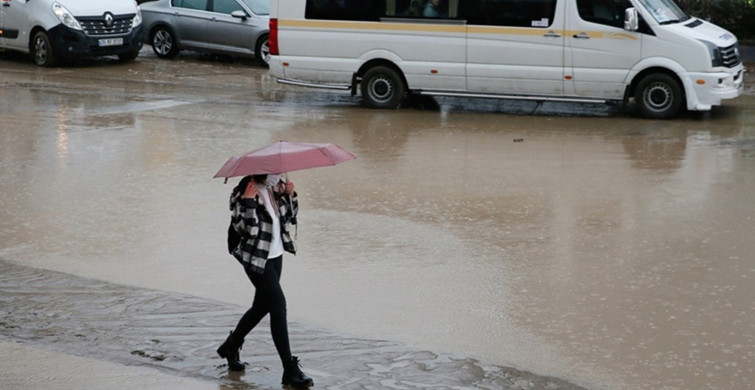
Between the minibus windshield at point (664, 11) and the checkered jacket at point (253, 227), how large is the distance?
10.2 metres

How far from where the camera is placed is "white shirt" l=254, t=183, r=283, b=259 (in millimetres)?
6496

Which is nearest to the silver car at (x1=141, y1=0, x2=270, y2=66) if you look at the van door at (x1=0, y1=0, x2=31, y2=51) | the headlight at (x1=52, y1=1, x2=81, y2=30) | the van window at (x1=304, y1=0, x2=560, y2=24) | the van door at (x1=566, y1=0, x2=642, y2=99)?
the headlight at (x1=52, y1=1, x2=81, y2=30)

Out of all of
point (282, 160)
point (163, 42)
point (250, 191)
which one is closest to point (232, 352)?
point (250, 191)

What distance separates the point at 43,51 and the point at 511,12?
9.55 m

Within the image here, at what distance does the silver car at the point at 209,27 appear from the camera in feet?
70.0

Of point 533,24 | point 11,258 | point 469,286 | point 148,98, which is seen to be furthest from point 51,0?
point 469,286

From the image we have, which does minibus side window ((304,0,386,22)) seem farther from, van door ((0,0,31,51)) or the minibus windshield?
van door ((0,0,31,51))

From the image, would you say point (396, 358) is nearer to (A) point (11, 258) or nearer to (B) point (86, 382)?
(B) point (86, 382)

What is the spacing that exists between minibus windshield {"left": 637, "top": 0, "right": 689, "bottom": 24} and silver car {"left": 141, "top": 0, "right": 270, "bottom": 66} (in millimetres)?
7761

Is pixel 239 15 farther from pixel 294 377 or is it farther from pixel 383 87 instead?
pixel 294 377

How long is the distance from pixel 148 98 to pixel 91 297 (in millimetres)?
9895

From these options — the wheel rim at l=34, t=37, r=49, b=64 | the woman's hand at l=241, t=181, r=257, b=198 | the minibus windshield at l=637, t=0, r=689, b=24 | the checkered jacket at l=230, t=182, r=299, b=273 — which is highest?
the minibus windshield at l=637, t=0, r=689, b=24

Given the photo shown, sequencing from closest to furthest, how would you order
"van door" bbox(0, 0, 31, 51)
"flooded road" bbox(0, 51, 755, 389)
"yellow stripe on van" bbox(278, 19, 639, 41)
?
"flooded road" bbox(0, 51, 755, 389) < "yellow stripe on van" bbox(278, 19, 639, 41) < "van door" bbox(0, 0, 31, 51)

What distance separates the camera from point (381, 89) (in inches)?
659
